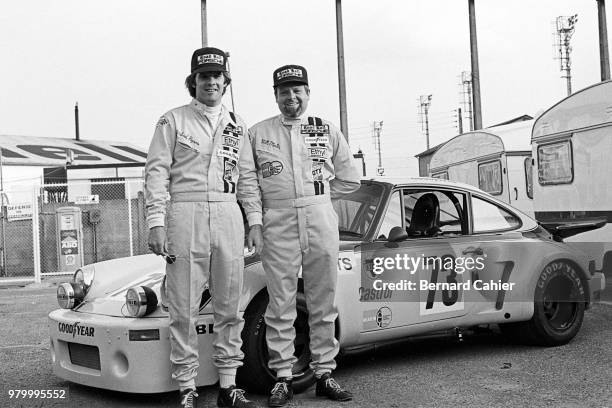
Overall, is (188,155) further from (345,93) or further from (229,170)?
(345,93)

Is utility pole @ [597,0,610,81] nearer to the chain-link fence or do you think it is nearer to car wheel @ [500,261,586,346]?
the chain-link fence

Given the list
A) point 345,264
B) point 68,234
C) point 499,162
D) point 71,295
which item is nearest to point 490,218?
point 345,264

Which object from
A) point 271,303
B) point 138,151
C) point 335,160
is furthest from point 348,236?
point 138,151

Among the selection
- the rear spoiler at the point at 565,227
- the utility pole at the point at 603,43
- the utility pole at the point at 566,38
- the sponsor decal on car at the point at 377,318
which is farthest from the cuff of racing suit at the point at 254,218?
the utility pole at the point at 566,38

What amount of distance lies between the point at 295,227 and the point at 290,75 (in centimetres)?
93

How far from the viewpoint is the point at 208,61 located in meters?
4.10

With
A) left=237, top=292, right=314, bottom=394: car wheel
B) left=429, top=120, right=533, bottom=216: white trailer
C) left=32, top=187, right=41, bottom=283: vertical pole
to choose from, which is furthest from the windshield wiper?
left=32, top=187, right=41, bottom=283: vertical pole

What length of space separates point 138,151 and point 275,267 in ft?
146

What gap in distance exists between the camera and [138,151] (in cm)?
4712

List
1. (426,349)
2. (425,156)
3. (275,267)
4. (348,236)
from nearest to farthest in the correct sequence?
(275,267), (348,236), (426,349), (425,156)

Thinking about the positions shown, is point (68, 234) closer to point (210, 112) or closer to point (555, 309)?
point (555, 309)

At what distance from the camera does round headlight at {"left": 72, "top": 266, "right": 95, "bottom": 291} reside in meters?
4.83

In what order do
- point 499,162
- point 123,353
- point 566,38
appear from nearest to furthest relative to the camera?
1. point 123,353
2. point 499,162
3. point 566,38

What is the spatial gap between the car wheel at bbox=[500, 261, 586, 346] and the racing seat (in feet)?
3.45
